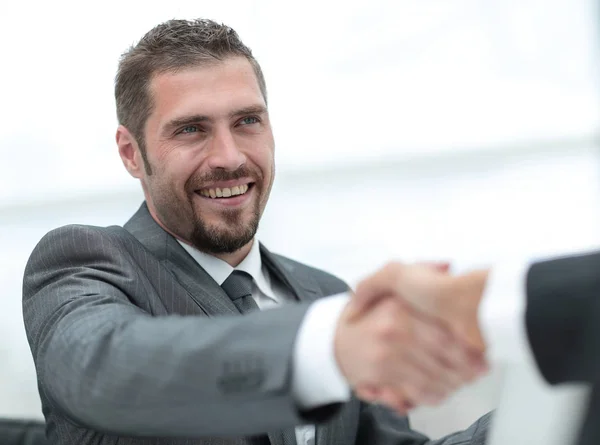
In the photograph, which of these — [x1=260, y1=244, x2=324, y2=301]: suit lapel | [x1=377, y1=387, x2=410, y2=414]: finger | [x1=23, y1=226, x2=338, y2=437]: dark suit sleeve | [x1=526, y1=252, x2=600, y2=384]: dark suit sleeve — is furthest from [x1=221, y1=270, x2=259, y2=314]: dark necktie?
[x1=526, y1=252, x2=600, y2=384]: dark suit sleeve

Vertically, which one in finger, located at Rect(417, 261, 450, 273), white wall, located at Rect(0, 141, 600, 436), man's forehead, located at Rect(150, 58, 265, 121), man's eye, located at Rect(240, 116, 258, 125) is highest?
man's forehead, located at Rect(150, 58, 265, 121)

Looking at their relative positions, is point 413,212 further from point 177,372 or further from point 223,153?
point 177,372

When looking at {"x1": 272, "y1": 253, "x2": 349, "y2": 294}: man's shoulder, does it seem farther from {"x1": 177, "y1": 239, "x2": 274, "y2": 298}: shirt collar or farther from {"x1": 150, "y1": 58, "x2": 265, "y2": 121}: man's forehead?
{"x1": 150, "y1": 58, "x2": 265, "y2": 121}: man's forehead

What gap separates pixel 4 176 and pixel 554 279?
217cm

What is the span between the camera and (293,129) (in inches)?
102

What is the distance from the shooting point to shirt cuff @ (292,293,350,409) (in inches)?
33.7

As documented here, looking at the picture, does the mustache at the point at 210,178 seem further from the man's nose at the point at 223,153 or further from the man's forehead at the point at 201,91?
the man's forehead at the point at 201,91

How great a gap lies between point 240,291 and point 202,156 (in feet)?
0.92

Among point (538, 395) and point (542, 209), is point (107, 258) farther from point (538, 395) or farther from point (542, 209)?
point (542, 209)

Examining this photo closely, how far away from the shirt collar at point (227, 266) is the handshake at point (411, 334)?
71 centimetres

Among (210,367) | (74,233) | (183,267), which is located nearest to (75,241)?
(74,233)

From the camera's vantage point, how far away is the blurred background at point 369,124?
2531mm

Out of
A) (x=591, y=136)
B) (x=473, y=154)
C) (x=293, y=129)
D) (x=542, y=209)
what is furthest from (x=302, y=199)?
(x=591, y=136)

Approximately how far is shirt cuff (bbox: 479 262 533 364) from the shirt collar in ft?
2.51
